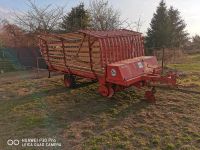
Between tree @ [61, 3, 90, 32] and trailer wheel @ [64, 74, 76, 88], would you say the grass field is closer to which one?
trailer wheel @ [64, 74, 76, 88]

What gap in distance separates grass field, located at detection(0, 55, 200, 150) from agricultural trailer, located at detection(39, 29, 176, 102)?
655 mm

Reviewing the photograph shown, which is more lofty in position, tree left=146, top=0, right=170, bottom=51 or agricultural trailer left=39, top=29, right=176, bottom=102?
tree left=146, top=0, right=170, bottom=51

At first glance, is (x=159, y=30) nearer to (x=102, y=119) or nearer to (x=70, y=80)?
(x=70, y=80)

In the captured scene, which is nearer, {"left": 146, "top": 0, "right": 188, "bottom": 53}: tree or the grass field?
the grass field

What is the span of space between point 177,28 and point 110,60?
29.1 metres

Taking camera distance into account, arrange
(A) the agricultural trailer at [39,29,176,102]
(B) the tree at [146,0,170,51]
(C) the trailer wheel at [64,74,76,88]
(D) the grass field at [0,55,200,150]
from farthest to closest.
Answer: (B) the tree at [146,0,170,51]
(C) the trailer wheel at [64,74,76,88]
(A) the agricultural trailer at [39,29,176,102]
(D) the grass field at [0,55,200,150]

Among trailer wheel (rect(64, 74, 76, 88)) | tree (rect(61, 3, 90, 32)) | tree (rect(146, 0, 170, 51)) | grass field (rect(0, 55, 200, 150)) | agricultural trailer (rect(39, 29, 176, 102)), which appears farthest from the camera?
tree (rect(146, 0, 170, 51))

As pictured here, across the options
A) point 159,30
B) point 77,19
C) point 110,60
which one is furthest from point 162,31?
point 110,60

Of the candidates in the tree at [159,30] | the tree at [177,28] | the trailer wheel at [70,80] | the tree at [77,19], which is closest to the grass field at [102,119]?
the trailer wheel at [70,80]

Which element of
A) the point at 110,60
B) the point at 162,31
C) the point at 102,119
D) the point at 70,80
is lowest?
the point at 102,119

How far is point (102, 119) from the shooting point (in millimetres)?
6246

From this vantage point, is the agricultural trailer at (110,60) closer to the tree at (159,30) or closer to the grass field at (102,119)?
the grass field at (102,119)

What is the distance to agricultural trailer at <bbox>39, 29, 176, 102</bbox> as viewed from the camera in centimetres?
693

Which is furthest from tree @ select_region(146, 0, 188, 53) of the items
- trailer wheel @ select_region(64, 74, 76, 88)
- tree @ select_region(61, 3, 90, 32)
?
trailer wheel @ select_region(64, 74, 76, 88)
